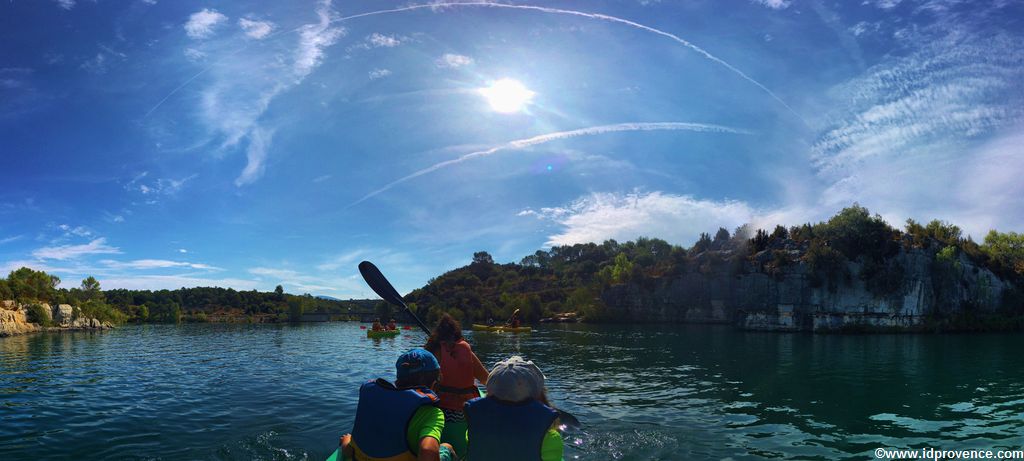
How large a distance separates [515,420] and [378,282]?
23.7 feet

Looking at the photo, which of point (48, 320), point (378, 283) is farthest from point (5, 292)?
point (378, 283)

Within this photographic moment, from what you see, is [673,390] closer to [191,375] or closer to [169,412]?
[169,412]

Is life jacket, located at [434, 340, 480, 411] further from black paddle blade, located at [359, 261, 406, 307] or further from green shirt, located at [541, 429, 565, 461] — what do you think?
black paddle blade, located at [359, 261, 406, 307]

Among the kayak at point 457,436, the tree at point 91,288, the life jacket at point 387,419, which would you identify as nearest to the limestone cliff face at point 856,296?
the kayak at point 457,436

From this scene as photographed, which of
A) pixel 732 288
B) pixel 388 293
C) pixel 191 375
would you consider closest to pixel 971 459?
A: pixel 388 293

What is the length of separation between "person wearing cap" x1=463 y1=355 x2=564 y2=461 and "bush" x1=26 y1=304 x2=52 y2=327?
108459 mm

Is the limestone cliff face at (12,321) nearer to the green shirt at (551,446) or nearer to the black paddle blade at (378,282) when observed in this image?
the black paddle blade at (378,282)

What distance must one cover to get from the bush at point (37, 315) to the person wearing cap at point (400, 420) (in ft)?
352

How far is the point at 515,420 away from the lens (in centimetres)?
418

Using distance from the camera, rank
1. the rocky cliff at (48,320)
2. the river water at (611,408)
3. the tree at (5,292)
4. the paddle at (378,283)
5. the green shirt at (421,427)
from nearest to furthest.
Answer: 1. the green shirt at (421,427)
2. the river water at (611,408)
3. the paddle at (378,283)
4. the rocky cliff at (48,320)
5. the tree at (5,292)

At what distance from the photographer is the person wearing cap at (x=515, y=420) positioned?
4145 mm

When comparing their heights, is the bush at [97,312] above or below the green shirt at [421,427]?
below

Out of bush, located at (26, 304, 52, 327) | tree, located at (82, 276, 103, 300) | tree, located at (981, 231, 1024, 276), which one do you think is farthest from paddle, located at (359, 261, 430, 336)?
tree, located at (82, 276, 103, 300)

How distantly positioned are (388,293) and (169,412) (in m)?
8.51
